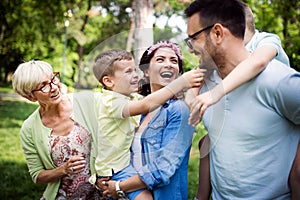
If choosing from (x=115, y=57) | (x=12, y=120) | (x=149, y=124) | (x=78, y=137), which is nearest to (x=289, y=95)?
(x=149, y=124)

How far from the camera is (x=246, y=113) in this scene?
1.74 m

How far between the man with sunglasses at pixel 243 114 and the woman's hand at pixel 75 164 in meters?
0.86

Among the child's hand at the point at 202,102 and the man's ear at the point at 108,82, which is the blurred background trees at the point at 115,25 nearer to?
the man's ear at the point at 108,82

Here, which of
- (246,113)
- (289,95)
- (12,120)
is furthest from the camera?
(12,120)

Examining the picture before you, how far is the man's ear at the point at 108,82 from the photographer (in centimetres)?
195

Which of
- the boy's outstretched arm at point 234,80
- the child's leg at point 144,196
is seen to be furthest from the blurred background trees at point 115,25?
the child's leg at point 144,196

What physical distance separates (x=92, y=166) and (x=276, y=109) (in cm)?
106

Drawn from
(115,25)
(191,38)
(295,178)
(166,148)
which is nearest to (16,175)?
(166,148)

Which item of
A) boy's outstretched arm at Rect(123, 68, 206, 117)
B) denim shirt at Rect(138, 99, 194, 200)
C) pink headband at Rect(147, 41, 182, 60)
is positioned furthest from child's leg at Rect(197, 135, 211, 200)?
pink headband at Rect(147, 41, 182, 60)

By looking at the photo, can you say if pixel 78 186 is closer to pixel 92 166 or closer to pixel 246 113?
pixel 92 166

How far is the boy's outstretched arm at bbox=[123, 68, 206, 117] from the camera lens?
1.67 meters

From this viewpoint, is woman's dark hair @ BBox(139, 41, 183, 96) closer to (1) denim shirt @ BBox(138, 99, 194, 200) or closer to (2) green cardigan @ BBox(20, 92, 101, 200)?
(1) denim shirt @ BBox(138, 99, 194, 200)

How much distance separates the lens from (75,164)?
233 centimetres

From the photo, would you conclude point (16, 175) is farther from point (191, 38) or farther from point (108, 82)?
point (191, 38)
